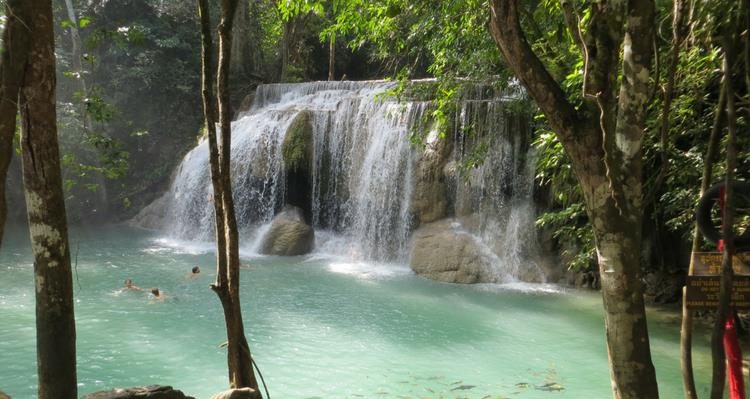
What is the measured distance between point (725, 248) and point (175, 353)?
5662mm

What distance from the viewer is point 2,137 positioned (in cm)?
266

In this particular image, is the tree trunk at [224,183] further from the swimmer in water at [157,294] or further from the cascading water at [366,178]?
the cascading water at [366,178]


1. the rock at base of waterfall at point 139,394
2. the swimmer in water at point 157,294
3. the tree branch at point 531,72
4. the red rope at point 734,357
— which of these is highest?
the tree branch at point 531,72

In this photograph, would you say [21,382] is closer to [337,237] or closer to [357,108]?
[337,237]

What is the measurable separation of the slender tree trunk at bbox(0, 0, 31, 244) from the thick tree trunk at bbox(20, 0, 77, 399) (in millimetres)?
59

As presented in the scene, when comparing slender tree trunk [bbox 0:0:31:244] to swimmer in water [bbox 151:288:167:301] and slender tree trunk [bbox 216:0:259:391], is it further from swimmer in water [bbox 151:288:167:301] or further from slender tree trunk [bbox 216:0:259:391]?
swimmer in water [bbox 151:288:167:301]

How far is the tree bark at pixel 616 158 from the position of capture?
2279mm

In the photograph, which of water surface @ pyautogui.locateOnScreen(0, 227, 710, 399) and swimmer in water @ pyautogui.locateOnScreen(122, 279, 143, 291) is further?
swimmer in water @ pyautogui.locateOnScreen(122, 279, 143, 291)

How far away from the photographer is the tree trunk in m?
3.42

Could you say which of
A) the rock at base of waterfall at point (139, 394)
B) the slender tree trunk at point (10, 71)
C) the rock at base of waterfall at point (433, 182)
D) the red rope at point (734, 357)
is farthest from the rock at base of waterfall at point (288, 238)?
the red rope at point (734, 357)

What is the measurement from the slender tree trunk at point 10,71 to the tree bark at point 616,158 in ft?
8.04

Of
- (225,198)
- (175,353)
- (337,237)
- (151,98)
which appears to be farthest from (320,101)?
(225,198)

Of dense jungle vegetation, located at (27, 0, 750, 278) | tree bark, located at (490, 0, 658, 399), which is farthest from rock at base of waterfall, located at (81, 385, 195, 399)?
tree bark, located at (490, 0, 658, 399)

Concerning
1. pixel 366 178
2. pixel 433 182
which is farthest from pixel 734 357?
pixel 366 178
